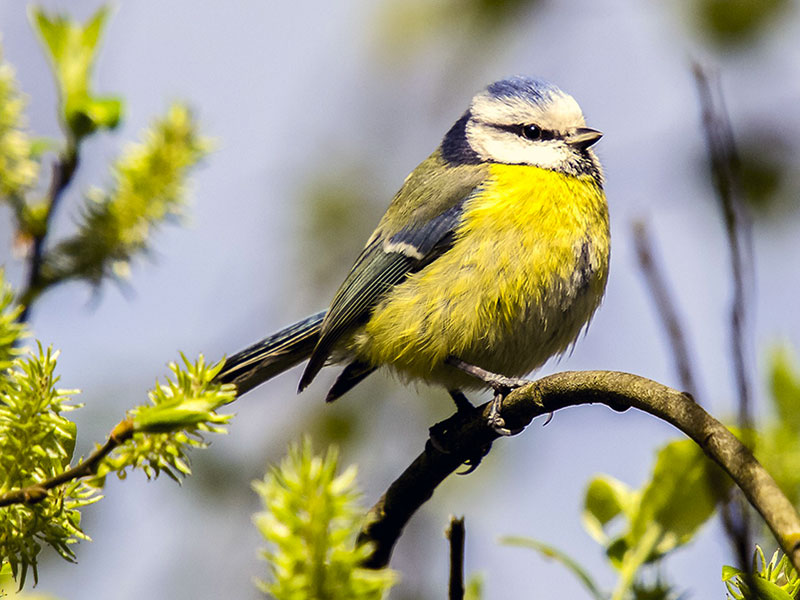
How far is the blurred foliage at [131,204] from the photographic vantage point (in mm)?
1638

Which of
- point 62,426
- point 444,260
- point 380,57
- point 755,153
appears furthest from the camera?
point 380,57

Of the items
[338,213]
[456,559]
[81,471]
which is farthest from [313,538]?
[338,213]

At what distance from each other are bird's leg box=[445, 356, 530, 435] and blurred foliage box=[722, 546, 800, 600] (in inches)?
32.1

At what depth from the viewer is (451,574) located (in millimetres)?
1079

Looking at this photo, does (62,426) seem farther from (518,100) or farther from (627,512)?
(518,100)

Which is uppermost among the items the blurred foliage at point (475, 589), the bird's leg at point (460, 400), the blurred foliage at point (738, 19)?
the blurred foliage at point (738, 19)

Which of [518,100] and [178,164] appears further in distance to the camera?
[518,100]

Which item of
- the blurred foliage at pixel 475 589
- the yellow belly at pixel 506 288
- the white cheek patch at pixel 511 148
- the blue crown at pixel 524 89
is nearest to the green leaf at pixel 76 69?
the blurred foliage at pixel 475 589

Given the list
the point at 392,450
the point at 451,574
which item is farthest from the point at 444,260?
the point at 451,574

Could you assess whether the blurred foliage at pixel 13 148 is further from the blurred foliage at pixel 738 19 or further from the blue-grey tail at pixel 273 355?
the blurred foliage at pixel 738 19

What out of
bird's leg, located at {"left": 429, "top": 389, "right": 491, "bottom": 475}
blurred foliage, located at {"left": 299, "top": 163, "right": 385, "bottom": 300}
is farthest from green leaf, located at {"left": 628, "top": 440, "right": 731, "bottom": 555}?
blurred foliage, located at {"left": 299, "top": 163, "right": 385, "bottom": 300}

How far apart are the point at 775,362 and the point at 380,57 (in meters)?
2.61

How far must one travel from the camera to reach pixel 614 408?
1409 mm

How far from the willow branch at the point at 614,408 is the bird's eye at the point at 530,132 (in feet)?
4.19
